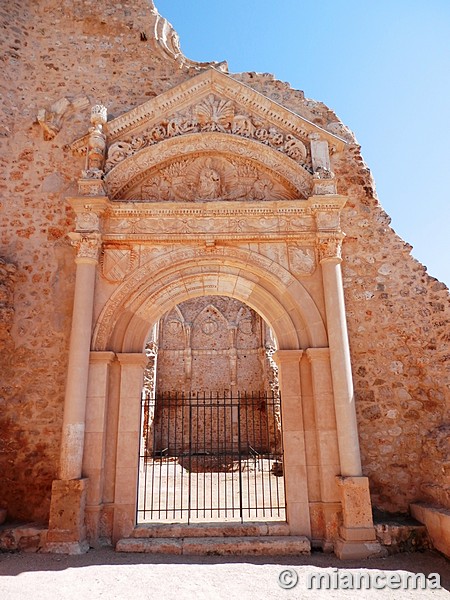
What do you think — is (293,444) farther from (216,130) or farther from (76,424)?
(216,130)

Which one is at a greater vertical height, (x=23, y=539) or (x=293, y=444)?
(x=293, y=444)

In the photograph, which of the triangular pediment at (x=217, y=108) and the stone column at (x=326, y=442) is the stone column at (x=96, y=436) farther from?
the triangular pediment at (x=217, y=108)

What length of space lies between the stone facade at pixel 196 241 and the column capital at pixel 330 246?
0.02 m

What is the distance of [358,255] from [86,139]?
16.4ft

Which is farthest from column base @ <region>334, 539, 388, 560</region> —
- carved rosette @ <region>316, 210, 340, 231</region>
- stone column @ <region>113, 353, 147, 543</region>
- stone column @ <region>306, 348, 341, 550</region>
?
carved rosette @ <region>316, 210, 340, 231</region>

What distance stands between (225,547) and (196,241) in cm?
413

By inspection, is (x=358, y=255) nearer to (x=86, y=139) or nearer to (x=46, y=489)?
(x=86, y=139)

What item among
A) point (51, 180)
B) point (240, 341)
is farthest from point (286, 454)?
point (240, 341)

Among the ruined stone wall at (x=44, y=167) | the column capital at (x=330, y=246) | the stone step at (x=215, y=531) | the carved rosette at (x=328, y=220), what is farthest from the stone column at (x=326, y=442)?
the ruined stone wall at (x=44, y=167)

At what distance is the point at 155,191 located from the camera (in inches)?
270

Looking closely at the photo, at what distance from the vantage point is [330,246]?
19.7 ft

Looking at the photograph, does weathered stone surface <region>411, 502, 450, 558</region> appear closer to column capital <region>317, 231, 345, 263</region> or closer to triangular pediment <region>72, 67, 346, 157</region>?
column capital <region>317, 231, 345, 263</region>

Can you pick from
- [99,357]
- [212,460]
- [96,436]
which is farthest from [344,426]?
[212,460]

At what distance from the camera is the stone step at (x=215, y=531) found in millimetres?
5125
